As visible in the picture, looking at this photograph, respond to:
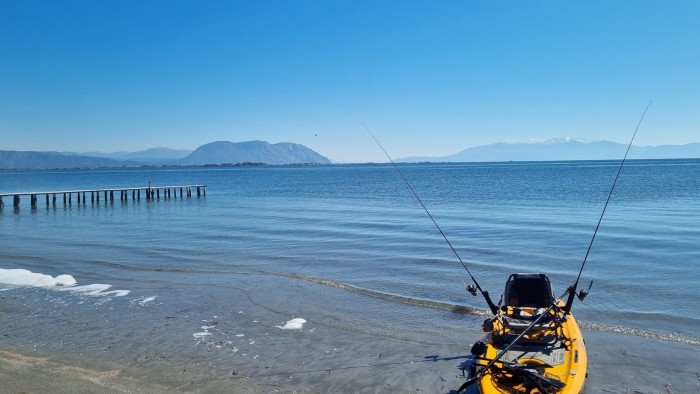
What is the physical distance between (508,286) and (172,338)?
660cm

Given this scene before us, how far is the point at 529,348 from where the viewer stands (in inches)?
318

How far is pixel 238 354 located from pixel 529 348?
201 inches

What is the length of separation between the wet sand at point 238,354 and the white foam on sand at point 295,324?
154 millimetres

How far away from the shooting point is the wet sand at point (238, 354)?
834cm

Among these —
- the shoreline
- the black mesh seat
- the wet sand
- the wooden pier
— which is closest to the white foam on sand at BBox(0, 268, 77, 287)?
the wet sand

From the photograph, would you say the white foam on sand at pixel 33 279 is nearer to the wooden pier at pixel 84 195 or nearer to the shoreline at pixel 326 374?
the shoreline at pixel 326 374

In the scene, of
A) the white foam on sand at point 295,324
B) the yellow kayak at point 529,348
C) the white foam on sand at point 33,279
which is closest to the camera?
the yellow kayak at point 529,348

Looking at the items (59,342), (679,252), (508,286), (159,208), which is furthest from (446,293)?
(159,208)

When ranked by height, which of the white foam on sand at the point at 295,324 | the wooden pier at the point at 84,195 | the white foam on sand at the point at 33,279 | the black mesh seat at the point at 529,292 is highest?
the black mesh seat at the point at 529,292

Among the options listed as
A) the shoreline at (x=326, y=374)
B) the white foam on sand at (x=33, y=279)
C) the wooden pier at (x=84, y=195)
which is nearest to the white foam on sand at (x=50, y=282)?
the white foam on sand at (x=33, y=279)

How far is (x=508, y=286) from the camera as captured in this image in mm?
9586

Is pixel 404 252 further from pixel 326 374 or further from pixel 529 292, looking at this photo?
pixel 326 374

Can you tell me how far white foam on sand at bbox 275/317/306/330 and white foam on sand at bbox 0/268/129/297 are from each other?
5.07m

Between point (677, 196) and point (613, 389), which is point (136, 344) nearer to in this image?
point (613, 389)
